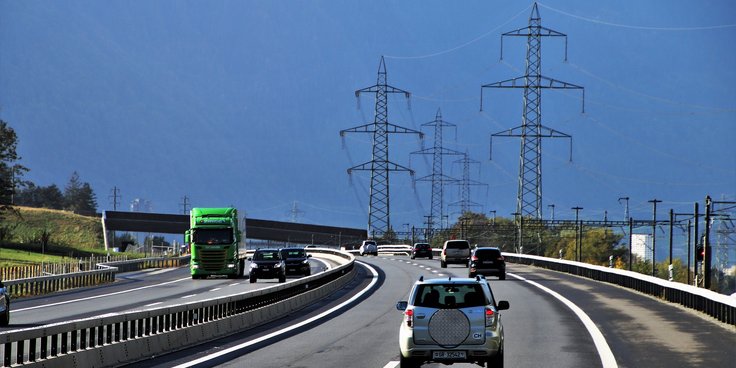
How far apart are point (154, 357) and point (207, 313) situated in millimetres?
4547

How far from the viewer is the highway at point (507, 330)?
19.3 m

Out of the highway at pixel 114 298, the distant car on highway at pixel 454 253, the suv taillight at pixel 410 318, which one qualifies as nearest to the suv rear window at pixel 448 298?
the suv taillight at pixel 410 318

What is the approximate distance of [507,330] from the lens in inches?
1018

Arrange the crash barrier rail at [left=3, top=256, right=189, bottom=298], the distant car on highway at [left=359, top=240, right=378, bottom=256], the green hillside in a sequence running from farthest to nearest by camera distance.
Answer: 1. the green hillside
2. the distant car on highway at [left=359, top=240, right=378, bottom=256]
3. the crash barrier rail at [left=3, top=256, right=189, bottom=298]

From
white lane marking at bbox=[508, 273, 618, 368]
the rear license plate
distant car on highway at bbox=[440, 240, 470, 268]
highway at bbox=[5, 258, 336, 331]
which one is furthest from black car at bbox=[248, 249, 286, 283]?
the rear license plate

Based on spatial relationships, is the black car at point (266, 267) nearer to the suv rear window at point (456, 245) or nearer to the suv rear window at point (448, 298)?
the suv rear window at point (456, 245)

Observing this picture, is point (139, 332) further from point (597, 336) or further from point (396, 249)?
point (396, 249)

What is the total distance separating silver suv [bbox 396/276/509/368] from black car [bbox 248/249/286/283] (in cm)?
3515

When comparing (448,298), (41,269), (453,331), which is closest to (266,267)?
(41,269)

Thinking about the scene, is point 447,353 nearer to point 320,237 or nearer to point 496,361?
point 496,361

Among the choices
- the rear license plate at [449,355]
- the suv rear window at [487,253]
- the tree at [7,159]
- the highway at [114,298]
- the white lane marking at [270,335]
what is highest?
the tree at [7,159]

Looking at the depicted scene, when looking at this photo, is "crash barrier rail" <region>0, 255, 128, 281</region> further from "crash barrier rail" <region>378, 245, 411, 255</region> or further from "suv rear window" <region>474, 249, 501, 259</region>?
"crash barrier rail" <region>378, 245, 411, 255</region>

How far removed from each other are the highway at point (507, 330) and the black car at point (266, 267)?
4159mm

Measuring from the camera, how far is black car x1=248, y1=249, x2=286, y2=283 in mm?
51938
